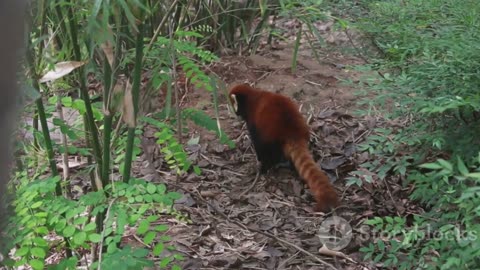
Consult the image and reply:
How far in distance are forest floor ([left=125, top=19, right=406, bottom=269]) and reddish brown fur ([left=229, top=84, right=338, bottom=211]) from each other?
0.57 feet

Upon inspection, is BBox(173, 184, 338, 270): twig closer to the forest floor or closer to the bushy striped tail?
the forest floor

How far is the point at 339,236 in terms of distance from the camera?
312 centimetres

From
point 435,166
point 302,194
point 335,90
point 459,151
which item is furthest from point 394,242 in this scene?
point 335,90

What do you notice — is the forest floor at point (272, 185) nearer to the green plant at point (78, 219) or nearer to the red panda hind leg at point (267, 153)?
the red panda hind leg at point (267, 153)

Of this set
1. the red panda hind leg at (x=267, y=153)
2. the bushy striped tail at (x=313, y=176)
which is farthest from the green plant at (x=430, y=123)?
the red panda hind leg at (x=267, y=153)

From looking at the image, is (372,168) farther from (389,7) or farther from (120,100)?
(120,100)

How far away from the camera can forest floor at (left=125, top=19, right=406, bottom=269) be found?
306cm

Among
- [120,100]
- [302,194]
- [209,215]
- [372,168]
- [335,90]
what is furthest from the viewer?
[335,90]

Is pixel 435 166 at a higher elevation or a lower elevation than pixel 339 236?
higher

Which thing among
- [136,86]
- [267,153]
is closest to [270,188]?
[267,153]

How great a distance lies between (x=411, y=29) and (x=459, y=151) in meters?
0.92
